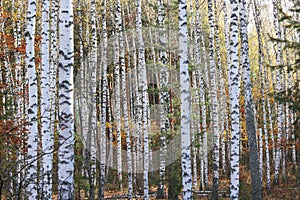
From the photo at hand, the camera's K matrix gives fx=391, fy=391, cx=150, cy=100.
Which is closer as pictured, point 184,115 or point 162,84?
point 184,115

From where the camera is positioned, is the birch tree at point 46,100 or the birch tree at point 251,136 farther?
the birch tree at point 251,136

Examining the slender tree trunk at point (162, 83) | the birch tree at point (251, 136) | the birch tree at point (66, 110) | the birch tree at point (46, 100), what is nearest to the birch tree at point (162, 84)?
the slender tree trunk at point (162, 83)

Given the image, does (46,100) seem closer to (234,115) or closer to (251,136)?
(234,115)

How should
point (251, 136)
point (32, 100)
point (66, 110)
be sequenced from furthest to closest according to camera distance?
point (251, 136)
point (32, 100)
point (66, 110)

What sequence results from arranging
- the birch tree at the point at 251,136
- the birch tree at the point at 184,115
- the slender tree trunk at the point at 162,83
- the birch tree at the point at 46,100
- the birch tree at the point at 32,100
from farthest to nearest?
1. the slender tree trunk at the point at 162,83
2. the birch tree at the point at 251,136
3. the birch tree at the point at 46,100
4. the birch tree at the point at 32,100
5. the birch tree at the point at 184,115

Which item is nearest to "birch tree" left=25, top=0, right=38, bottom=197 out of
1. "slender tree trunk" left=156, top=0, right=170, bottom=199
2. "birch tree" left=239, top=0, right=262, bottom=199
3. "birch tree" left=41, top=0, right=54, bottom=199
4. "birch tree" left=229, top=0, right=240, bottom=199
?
"birch tree" left=41, top=0, right=54, bottom=199

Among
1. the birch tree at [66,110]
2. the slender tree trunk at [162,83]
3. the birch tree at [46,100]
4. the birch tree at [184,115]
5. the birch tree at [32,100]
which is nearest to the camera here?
the birch tree at [66,110]

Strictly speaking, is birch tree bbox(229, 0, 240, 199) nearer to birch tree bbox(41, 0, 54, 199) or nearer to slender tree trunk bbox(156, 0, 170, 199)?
slender tree trunk bbox(156, 0, 170, 199)

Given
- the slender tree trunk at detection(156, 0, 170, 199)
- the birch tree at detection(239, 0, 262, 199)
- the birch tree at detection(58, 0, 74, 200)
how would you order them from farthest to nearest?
1. the slender tree trunk at detection(156, 0, 170, 199)
2. the birch tree at detection(239, 0, 262, 199)
3. the birch tree at detection(58, 0, 74, 200)

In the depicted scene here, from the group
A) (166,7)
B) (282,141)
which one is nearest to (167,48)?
(166,7)

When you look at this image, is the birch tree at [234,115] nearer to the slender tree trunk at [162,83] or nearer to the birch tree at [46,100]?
the slender tree trunk at [162,83]

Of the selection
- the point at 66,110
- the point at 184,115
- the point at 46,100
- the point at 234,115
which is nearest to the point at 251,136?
the point at 234,115

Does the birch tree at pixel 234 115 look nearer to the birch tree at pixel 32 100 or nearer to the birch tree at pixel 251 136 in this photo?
the birch tree at pixel 251 136

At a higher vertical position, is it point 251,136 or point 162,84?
point 162,84
